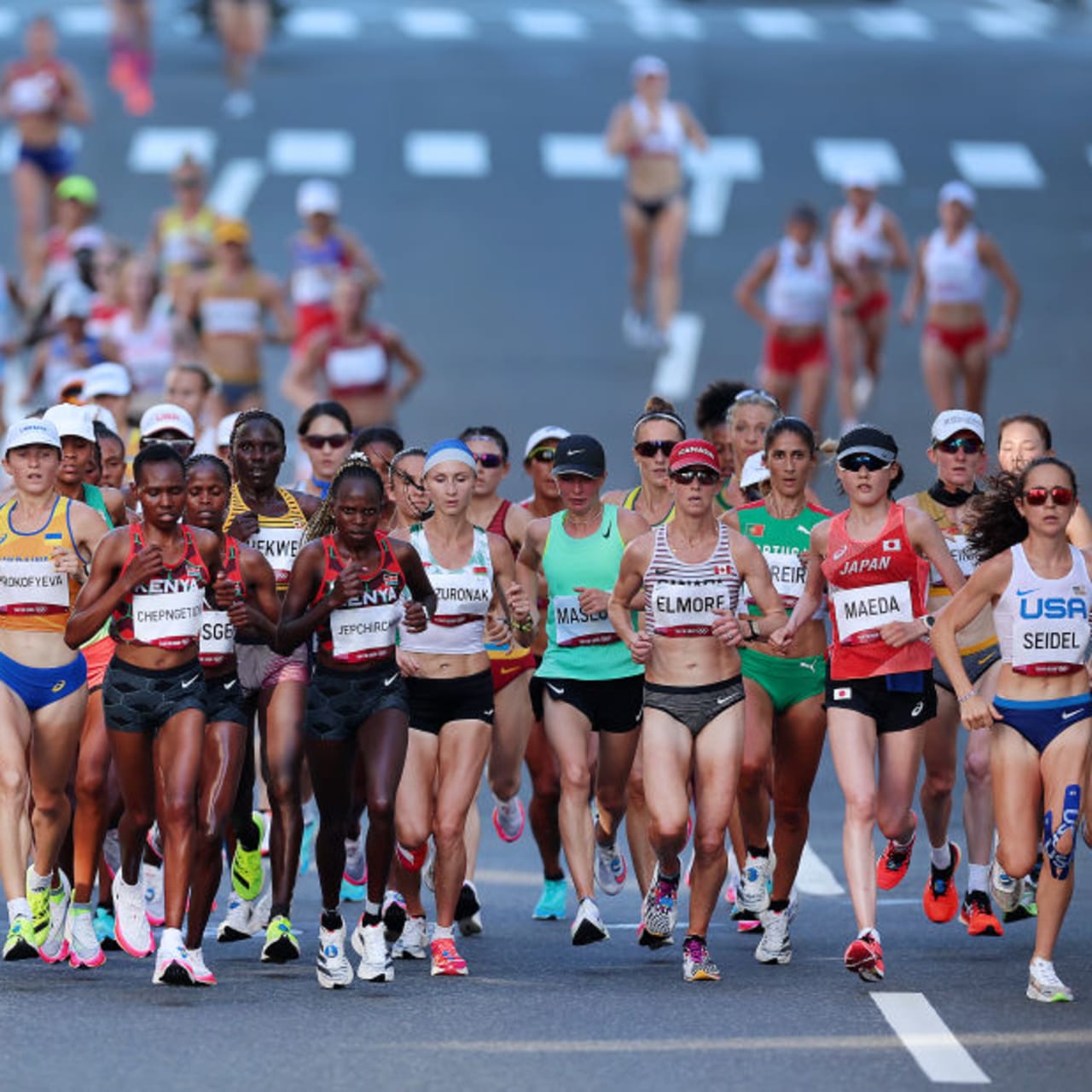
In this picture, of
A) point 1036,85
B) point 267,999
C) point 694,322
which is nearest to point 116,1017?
point 267,999

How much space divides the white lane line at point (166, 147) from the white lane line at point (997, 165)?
27.2 feet

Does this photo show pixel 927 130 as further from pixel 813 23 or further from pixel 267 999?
pixel 267 999

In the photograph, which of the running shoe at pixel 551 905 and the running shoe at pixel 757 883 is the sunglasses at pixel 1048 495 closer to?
the running shoe at pixel 757 883

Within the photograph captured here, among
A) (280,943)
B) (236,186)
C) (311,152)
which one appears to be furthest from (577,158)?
(280,943)

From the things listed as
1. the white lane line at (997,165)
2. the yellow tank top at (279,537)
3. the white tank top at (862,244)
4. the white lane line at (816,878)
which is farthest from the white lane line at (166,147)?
the yellow tank top at (279,537)

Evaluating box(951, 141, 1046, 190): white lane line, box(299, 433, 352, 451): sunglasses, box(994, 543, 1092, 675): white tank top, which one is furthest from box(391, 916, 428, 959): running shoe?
box(951, 141, 1046, 190): white lane line

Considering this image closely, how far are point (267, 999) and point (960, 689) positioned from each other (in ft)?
9.28

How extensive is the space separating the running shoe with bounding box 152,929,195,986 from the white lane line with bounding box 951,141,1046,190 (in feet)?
77.1

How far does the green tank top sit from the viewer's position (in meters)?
13.6

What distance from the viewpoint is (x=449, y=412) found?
2644 centimetres

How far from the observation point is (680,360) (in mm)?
27781

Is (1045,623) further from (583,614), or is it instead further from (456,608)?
(456,608)

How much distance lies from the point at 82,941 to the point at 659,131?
15.5 meters

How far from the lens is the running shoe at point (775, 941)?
12.9m
